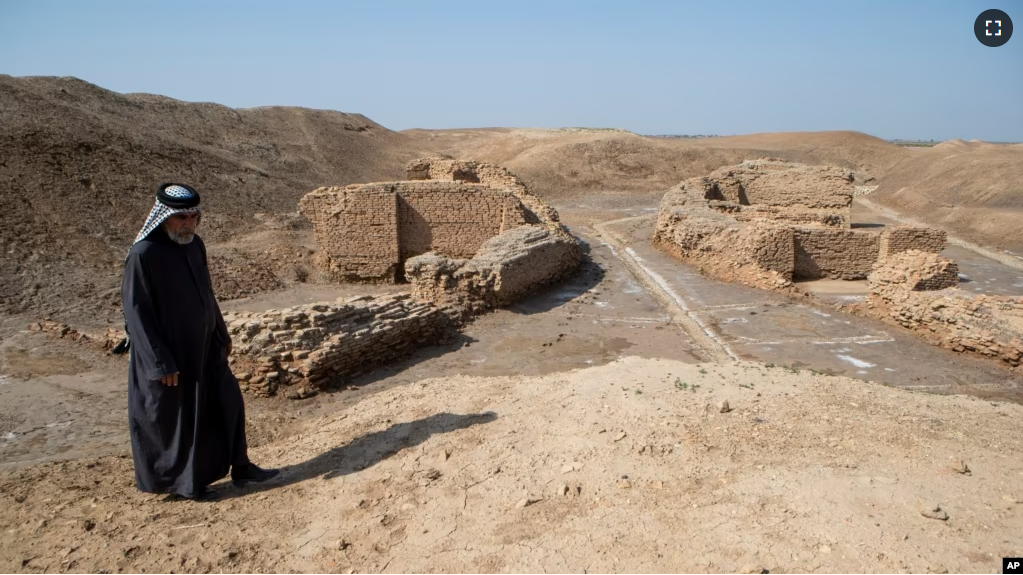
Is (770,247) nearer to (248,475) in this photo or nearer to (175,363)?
(248,475)

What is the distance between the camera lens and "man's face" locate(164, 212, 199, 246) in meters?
4.24

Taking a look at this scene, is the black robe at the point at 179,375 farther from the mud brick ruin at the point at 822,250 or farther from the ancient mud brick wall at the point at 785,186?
the ancient mud brick wall at the point at 785,186

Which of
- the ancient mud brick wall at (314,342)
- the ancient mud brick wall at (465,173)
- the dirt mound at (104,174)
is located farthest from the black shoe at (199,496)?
the ancient mud brick wall at (465,173)

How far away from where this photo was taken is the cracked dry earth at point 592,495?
360 cm

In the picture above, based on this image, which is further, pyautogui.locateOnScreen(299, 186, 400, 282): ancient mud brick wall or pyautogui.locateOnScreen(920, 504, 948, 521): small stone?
pyautogui.locateOnScreen(299, 186, 400, 282): ancient mud brick wall

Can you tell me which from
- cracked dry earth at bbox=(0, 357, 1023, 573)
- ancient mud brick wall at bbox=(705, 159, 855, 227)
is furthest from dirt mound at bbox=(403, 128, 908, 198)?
cracked dry earth at bbox=(0, 357, 1023, 573)

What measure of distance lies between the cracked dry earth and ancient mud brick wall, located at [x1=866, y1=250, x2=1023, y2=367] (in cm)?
332

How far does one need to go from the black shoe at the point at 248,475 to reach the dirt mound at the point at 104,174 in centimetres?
890

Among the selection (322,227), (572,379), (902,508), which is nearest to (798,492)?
(902,508)

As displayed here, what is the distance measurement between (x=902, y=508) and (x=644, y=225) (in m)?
18.5

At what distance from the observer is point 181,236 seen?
4312 millimetres

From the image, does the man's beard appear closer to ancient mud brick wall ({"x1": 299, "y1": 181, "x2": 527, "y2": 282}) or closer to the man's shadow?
the man's shadow

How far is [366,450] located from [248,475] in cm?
94

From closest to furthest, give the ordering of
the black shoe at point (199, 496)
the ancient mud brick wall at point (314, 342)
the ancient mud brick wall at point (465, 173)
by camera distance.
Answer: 1. the black shoe at point (199, 496)
2. the ancient mud brick wall at point (314, 342)
3. the ancient mud brick wall at point (465, 173)
